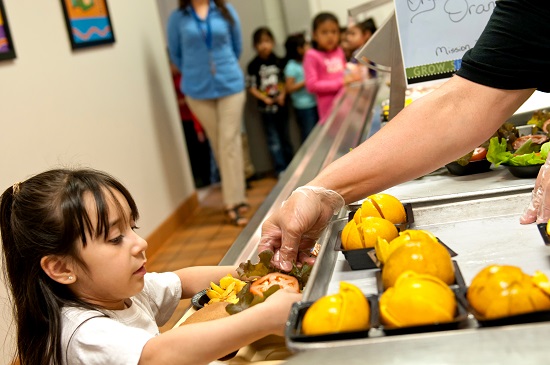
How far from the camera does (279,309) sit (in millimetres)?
1444

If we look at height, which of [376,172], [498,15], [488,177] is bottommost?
[488,177]

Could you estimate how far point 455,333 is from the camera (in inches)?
40.9

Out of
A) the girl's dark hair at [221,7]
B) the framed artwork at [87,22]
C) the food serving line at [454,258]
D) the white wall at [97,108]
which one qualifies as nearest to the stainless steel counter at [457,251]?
the food serving line at [454,258]

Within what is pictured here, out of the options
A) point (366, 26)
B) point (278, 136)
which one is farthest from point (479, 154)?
point (278, 136)

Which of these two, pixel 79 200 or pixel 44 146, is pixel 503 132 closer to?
pixel 79 200

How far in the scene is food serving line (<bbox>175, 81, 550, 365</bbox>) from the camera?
1.00 metres

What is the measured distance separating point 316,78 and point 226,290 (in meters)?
6.46

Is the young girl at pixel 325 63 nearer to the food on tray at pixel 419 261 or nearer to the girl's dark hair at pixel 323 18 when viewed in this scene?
the girl's dark hair at pixel 323 18

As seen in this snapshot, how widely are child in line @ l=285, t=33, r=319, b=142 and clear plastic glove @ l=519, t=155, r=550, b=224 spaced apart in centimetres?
749

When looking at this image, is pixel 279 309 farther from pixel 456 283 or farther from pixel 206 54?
pixel 206 54

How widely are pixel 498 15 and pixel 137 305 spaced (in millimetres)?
1211

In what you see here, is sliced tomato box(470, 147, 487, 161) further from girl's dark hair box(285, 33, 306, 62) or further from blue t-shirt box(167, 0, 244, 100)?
girl's dark hair box(285, 33, 306, 62)

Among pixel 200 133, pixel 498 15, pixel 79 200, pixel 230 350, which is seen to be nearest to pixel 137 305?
pixel 79 200

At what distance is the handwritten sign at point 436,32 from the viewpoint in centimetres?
254
